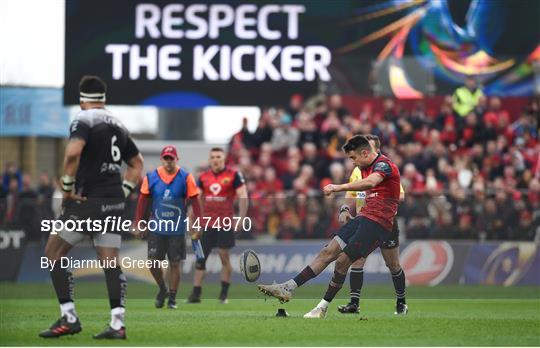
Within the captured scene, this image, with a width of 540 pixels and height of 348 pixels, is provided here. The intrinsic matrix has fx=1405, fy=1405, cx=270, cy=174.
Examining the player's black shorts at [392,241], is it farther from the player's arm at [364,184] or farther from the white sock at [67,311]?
the white sock at [67,311]

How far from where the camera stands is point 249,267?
52.5ft

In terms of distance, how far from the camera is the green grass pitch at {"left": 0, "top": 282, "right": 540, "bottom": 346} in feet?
41.8

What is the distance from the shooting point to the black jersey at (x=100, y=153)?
1259cm

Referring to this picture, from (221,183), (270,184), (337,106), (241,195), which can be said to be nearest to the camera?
(241,195)

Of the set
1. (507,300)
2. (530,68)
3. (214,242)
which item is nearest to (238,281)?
(214,242)

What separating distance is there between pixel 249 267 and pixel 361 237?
5.37ft

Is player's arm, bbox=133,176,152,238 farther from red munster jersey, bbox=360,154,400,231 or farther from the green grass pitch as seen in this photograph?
red munster jersey, bbox=360,154,400,231

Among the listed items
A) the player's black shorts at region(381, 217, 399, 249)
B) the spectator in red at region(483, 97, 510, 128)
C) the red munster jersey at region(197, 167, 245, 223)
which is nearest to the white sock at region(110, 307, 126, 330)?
the player's black shorts at region(381, 217, 399, 249)

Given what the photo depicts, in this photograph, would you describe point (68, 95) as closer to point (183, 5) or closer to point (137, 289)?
point (183, 5)

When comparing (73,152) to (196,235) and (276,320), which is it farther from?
(196,235)

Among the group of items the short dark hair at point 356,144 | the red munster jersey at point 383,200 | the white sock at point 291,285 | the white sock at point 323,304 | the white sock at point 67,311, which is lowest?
the white sock at point 323,304

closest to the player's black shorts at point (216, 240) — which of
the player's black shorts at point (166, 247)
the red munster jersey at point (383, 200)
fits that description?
the player's black shorts at point (166, 247)

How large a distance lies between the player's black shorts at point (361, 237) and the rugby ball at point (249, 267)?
126cm

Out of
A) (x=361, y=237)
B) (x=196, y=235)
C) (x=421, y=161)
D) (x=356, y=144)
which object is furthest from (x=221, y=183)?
(x=421, y=161)
